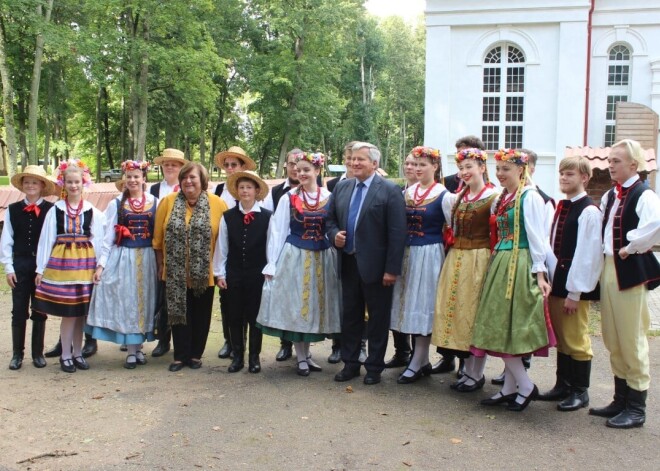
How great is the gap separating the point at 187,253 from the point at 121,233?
2.07 ft

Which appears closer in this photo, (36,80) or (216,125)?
(36,80)

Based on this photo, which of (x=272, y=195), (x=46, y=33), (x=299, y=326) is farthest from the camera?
(x=46, y=33)

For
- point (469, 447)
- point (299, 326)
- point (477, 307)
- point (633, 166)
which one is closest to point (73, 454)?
point (299, 326)

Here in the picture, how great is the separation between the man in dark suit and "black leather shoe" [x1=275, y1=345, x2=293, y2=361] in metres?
0.85

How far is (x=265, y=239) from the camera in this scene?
220 inches

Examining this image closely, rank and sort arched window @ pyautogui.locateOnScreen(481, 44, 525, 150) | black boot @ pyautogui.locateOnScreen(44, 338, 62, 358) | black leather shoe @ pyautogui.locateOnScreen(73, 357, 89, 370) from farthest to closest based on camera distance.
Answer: arched window @ pyautogui.locateOnScreen(481, 44, 525, 150), black boot @ pyautogui.locateOnScreen(44, 338, 62, 358), black leather shoe @ pyautogui.locateOnScreen(73, 357, 89, 370)

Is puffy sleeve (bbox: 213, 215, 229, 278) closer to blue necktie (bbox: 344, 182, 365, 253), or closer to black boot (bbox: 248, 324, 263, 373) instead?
black boot (bbox: 248, 324, 263, 373)

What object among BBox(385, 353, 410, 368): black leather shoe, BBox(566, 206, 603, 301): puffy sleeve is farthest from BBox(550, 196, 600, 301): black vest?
BBox(385, 353, 410, 368): black leather shoe

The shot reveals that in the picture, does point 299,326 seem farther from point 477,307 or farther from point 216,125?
point 216,125

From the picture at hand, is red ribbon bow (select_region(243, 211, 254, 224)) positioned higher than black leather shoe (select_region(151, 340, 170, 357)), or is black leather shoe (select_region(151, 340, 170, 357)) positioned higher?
red ribbon bow (select_region(243, 211, 254, 224))

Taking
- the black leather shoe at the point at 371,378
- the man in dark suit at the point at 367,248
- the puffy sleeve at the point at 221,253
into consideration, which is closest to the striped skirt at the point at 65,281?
the puffy sleeve at the point at 221,253

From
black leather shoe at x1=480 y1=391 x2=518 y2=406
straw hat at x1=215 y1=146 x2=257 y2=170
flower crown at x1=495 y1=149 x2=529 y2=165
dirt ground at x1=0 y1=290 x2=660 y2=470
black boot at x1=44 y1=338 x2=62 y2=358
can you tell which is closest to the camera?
dirt ground at x1=0 y1=290 x2=660 y2=470

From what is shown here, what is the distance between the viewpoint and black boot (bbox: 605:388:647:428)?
4.29m

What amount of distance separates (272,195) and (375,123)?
139 ft
